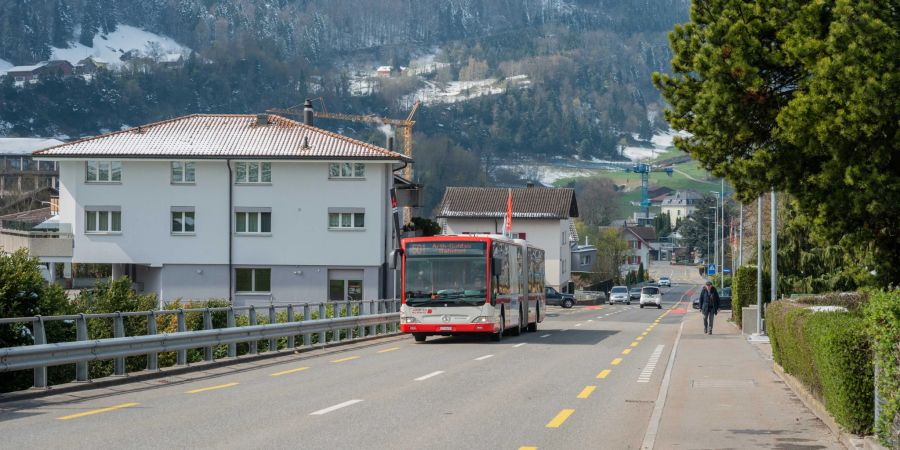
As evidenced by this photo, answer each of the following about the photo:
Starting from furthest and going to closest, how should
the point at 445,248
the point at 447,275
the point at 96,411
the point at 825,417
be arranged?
1. the point at 445,248
2. the point at 447,275
3. the point at 96,411
4. the point at 825,417

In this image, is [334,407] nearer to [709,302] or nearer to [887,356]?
[887,356]

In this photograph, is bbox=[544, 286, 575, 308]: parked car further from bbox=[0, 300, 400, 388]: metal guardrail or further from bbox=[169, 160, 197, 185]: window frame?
bbox=[0, 300, 400, 388]: metal guardrail

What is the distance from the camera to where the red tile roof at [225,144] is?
6116 cm

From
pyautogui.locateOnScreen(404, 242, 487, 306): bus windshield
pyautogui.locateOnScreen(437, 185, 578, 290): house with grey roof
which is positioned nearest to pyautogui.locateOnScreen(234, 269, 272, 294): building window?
pyautogui.locateOnScreen(404, 242, 487, 306): bus windshield

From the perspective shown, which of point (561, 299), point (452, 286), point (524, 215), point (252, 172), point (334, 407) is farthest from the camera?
point (524, 215)

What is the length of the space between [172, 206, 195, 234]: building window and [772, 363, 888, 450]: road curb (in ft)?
153

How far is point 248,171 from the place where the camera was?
62125 mm

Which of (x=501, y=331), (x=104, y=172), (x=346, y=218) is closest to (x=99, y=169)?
(x=104, y=172)

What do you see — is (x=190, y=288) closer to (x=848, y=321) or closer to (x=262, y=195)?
(x=262, y=195)

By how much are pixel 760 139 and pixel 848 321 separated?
12.8 feet

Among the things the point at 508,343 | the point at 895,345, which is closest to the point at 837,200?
the point at 895,345

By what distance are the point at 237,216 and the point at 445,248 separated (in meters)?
33.5

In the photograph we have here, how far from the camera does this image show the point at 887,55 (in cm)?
1252

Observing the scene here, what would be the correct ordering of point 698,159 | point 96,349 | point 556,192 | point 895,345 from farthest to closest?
1. point 556,192
2. point 96,349
3. point 698,159
4. point 895,345
